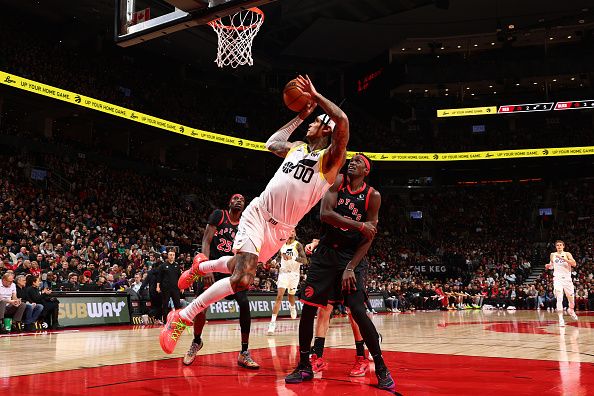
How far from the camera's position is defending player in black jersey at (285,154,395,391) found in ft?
16.6

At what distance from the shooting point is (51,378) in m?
4.98

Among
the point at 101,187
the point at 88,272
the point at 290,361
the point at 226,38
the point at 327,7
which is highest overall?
the point at 327,7

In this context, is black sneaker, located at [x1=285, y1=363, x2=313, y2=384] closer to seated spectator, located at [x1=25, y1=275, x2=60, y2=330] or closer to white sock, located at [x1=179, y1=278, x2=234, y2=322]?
white sock, located at [x1=179, y1=278, x2=234, y2=322]

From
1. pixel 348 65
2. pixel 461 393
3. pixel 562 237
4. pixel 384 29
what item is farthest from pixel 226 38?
pixel 562 237

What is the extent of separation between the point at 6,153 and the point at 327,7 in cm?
1707

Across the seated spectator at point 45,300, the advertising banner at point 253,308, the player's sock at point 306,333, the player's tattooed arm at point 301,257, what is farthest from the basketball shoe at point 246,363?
the advertising banner at point 253,308

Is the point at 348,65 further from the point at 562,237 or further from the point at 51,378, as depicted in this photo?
the point at 51,378

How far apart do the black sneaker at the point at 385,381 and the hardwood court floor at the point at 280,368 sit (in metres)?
0.08

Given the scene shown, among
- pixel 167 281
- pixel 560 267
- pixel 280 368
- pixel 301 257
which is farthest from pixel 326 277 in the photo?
pixel 560 267

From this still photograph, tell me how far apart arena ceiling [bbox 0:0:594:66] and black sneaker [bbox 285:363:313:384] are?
84.2 ft

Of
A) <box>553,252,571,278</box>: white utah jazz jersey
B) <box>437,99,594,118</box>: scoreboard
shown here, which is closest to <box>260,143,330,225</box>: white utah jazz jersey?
<box>553,252,571,278</box>: white utah jazz jersey

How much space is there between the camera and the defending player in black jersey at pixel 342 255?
5.06 m

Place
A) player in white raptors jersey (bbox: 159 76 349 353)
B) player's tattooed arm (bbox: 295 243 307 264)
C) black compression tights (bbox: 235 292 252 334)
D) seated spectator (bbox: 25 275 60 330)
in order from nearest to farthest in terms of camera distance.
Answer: player in white raptors jersey (bbox: 159 76 349 353) < black compression tights (bbox: 235 292 252 334) < player's tattooed arm (bbox: 295 243 307 264) < seated spectator (bbox: 25 275 60 330)

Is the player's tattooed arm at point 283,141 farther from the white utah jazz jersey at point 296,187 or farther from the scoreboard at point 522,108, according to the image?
the scoreboard at point 522,108
